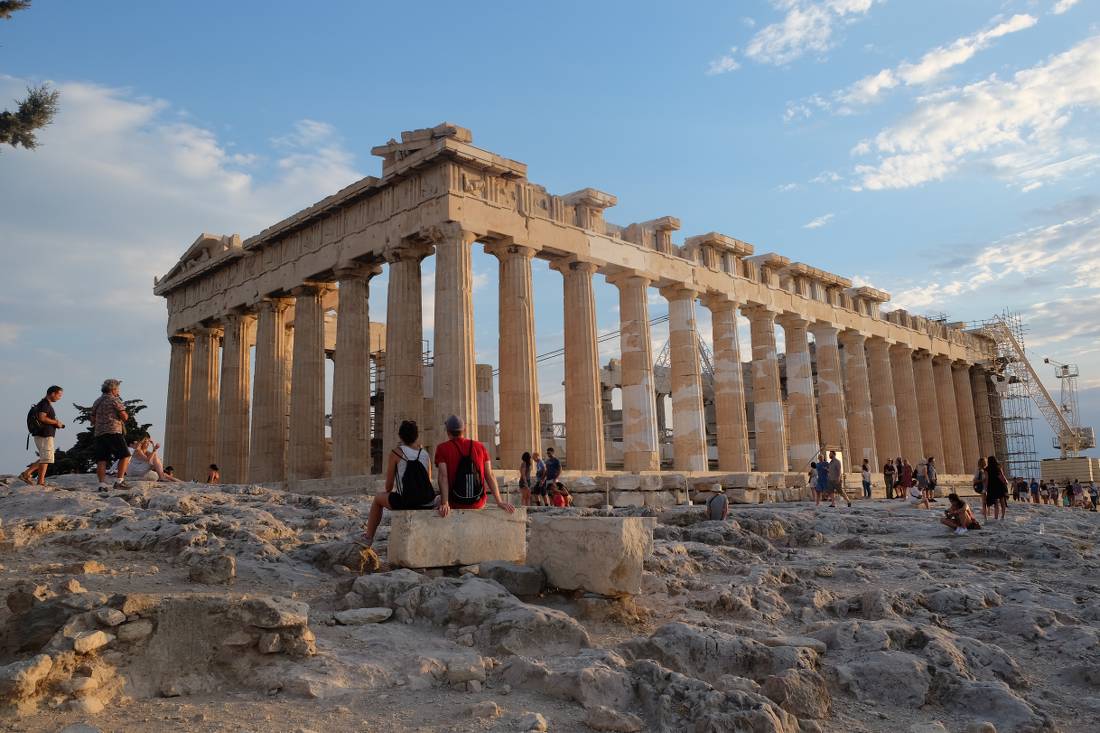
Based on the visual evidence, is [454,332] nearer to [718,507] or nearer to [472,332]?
[472,332]

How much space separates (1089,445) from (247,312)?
48.0m

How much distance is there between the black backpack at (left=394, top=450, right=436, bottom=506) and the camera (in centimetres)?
886

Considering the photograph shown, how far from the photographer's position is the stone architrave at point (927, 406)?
132ft

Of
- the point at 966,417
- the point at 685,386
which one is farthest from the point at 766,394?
the point at 966,417

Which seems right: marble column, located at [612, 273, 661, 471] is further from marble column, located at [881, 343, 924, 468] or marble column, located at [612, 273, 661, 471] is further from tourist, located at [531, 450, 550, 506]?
marble column, located at [881, 343, 924, 468]

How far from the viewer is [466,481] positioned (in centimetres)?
893

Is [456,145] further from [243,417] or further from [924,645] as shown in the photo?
[924,645]

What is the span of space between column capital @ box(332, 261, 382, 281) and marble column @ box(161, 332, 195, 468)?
10.7m

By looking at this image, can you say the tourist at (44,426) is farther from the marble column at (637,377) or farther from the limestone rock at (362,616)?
the marble column at (637,377)

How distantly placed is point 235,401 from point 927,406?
3040cm

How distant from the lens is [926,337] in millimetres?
41719

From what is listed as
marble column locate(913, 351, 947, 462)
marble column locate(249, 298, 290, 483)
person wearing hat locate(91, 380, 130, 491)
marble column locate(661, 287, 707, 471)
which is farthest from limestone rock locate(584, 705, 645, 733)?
marble column locate(913, 351, 947, 462)

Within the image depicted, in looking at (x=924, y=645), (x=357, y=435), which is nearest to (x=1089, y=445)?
(x=357, y=435)

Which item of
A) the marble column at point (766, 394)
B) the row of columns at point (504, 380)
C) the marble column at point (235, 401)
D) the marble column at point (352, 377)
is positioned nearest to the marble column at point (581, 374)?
the row of columns at point (504, 380)
